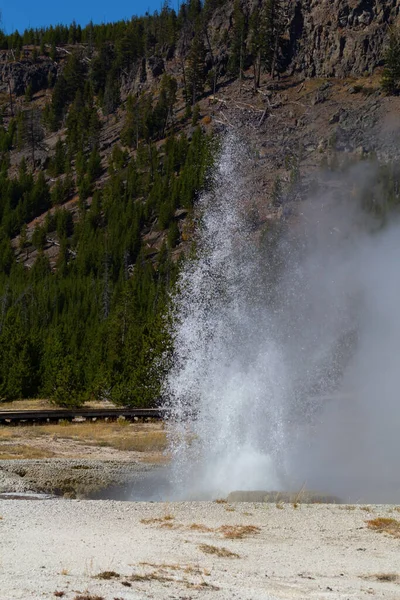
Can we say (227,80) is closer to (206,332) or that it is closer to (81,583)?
(206,332)

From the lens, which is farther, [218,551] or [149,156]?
[149,156]

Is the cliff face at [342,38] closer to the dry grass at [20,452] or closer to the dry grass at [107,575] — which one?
the dry grass at [20,452]

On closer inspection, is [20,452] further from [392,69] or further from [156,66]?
[156,66]

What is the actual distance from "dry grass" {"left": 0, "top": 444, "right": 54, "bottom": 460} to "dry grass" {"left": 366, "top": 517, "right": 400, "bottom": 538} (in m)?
16.9

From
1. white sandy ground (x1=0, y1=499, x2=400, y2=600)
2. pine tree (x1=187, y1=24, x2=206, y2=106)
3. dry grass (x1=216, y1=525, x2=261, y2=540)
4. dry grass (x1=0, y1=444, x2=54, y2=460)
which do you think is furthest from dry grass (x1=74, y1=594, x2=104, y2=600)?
pine tree (x1=187, y1=24, x2=206, y2=106)

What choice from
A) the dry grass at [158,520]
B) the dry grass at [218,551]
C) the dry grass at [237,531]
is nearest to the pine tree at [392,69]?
the dry grass at [158,520]

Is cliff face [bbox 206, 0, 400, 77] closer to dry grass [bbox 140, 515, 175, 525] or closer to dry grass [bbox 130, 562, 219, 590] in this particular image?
dry grass [bbox 140, 515, 175, 525]

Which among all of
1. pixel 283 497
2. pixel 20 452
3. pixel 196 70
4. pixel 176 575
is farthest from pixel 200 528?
pixel 196 70

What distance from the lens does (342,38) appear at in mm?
157375

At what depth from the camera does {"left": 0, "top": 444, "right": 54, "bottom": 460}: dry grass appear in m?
30.2

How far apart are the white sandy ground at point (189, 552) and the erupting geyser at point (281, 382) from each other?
4.62 meters

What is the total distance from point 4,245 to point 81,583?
116 m

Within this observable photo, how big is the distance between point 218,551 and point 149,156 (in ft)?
417

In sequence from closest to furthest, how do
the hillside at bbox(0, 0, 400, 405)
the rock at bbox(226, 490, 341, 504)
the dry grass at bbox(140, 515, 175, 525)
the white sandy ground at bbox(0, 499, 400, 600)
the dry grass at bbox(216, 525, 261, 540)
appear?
1. the white sandy ground at bbox(0, 499, 400, 600)
2. the dry grass at bbox(216, 525, 261, 540)
3. the dry grass at bbox(140, 515, 175, 525)
4. the rock at bbox(226, 490, 341, 504)
5. the hillside at bbox(0, 0, 400, 405)
